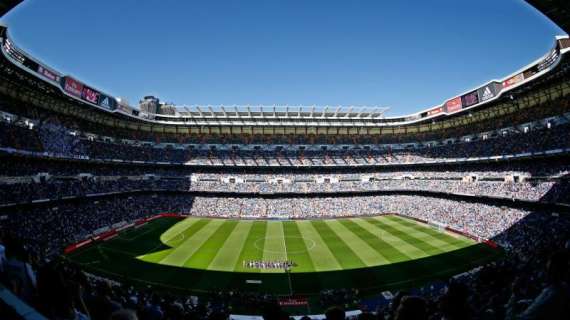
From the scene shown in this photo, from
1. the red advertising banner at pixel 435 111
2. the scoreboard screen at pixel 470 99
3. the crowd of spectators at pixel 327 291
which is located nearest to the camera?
the crowd of spectators at pixel 327 291

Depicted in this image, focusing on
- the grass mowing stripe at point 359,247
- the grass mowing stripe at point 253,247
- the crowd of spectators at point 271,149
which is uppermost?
the crowd of spectators at point 271,149

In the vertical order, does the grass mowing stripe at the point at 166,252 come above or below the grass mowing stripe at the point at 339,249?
above

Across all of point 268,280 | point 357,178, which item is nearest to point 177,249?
point 268,280

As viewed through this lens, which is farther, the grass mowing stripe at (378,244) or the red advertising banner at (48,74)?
the red advertising banner at (48,74)

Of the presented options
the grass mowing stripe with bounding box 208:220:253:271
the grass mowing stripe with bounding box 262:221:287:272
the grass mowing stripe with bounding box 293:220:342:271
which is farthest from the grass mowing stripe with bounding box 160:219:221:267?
the grass mowing stripe with bounding box 293:220:342:271

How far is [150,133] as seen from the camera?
2314 inches

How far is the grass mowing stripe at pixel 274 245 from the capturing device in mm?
29984

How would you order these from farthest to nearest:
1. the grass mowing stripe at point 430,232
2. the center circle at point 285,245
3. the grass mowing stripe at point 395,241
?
the grass mowing stripe at point 430,232
the center circle at point 285,245
the grass mowing stripe at point 395,241

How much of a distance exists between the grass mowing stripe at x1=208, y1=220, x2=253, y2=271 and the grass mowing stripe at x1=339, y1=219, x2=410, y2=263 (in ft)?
Answer: 47.2

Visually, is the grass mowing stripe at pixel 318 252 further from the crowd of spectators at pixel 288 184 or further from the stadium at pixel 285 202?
the crowd of spectators at pixel 288 184

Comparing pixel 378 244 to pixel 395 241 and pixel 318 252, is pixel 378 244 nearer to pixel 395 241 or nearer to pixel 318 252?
pixel 395 241

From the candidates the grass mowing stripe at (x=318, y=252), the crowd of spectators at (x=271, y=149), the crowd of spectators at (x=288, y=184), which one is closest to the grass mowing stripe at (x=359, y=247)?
the grass mowing stripe at (x=318, y=252)

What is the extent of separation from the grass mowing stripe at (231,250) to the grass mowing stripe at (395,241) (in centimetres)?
1673

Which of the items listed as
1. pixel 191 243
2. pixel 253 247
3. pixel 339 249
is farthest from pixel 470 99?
pixel 191 243
